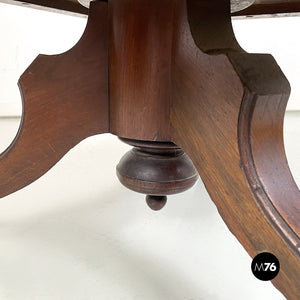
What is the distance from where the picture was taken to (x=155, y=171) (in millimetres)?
607

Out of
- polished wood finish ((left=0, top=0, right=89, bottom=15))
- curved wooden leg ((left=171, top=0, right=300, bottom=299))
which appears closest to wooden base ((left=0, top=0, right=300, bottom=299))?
curved wooden leg ((left=171, top=0, right=300, bottom=299))

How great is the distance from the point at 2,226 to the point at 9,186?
0.15m

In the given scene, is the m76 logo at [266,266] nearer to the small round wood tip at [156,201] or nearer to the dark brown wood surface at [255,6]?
the small round wood tip at [156,201]

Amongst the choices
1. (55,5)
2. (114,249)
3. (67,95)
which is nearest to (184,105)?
(67,95)

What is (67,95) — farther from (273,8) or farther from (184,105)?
(273,8)

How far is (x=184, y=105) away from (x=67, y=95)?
0.17m

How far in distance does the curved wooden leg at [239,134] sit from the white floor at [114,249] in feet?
0.65

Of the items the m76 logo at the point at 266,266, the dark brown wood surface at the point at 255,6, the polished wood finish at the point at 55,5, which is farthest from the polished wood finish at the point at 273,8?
the m76 logo at the point at 266,266

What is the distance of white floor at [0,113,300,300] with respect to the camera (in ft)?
2.03

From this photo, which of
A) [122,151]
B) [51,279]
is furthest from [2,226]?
[122,151]

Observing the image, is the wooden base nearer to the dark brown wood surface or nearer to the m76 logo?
the m76 logo

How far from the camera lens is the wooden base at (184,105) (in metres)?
0.45

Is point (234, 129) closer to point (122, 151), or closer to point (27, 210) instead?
point (27, 210)

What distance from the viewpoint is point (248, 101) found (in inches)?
17.8
